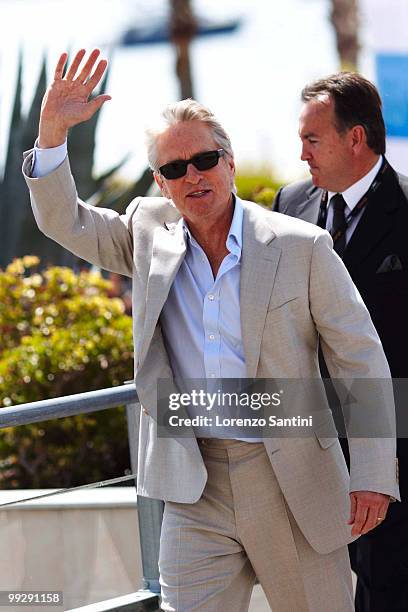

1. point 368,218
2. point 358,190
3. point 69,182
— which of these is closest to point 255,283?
point 69,182

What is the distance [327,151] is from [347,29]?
14455 mm

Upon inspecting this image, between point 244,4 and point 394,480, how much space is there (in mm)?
19464

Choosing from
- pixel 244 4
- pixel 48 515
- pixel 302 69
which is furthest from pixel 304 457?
pixel 244 4

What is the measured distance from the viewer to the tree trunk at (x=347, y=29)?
1825 centimetres

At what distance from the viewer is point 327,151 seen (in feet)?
14.3

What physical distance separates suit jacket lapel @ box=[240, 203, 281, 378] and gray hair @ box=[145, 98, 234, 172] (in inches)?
9.4

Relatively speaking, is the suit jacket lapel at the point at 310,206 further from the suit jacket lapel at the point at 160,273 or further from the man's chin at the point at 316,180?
the suit jacket lapel at the point at 160,273

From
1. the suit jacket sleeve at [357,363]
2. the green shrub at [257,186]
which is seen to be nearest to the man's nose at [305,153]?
the suit jacket sleeve at [357,363]

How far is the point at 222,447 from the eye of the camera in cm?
327

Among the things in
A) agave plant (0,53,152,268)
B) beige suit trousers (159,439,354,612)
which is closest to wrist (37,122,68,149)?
beige suit trousers (159,439,354,612)

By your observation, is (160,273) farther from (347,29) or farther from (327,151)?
(347,29)

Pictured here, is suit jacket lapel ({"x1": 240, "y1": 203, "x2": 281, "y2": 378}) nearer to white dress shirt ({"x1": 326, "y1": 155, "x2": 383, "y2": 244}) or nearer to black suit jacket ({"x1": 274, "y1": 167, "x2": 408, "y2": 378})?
black suit jacket ({"x1": 274, "y1": 167, "x2": 408, "y2": 378})

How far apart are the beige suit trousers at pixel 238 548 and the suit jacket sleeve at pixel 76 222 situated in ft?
1.99

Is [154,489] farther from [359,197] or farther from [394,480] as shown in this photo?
[359,197]
